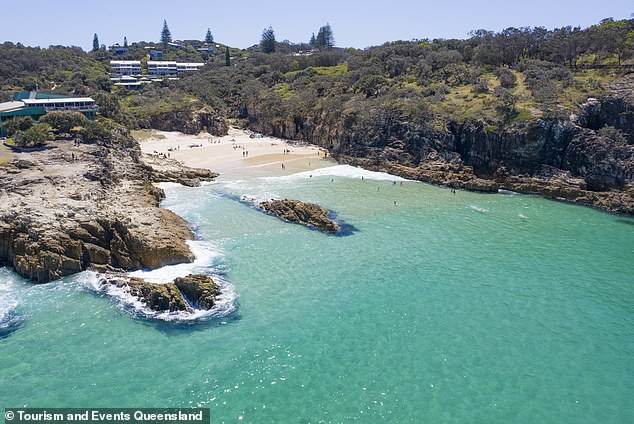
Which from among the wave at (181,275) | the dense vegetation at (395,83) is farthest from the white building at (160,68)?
the wave at (181,275)

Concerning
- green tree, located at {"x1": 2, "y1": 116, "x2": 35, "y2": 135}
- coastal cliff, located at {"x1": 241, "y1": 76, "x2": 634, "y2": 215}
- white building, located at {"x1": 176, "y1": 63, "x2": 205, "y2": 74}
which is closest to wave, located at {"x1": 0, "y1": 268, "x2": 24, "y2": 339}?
green tree, located at {"x1": 2, "y1": 116, "x2": 35, "y2": 135}

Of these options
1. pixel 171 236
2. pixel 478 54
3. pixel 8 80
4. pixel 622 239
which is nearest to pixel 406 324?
pixel 171 236

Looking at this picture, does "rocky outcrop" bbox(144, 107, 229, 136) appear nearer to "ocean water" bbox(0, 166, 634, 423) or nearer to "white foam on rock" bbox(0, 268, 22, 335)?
"ocean water" bbox(0, 166, 634, 423)

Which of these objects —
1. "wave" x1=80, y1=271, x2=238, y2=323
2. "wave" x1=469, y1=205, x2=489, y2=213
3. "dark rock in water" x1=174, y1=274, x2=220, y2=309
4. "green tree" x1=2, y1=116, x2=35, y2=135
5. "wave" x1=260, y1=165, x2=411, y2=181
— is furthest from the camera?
"wave" x1=260, y1=165, x2=411, y2=181

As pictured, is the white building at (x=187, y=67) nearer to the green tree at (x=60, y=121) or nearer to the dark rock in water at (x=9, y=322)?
the green tree at (x=60, y=121)

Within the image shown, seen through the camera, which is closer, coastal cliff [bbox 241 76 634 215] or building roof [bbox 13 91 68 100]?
coastal cliff [bbox 241 76 634 215]

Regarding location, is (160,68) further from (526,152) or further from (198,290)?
(198,290)

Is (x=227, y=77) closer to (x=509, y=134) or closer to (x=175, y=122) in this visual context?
(x=175, y=122)
